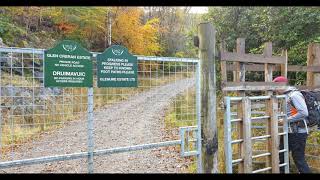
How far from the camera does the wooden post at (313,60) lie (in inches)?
373

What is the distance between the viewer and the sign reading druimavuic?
566cm

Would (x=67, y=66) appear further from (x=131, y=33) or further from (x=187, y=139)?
(x=131, y=33)

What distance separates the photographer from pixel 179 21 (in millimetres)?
43250

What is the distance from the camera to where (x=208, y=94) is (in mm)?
5867

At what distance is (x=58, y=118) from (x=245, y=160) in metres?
3.74

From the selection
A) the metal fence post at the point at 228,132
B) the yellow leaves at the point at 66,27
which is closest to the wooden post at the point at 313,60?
the metal fence post at the point at 228,132

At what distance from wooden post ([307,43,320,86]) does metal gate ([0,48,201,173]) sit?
3602 millimetres

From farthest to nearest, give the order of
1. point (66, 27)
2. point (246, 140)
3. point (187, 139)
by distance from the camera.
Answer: point (66, 27) → point (187, 139) → point (246, 140)

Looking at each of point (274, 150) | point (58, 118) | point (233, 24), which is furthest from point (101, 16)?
point (274, 150)

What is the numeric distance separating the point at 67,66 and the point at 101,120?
7115 millimetres

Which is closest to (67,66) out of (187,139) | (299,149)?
(187,139)

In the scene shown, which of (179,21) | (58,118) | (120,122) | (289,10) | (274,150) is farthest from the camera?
(179,21)

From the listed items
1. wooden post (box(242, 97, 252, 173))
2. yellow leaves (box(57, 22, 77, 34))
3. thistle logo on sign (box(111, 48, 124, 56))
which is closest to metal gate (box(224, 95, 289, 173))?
wooden post (box(242, 97, 252, 173))
